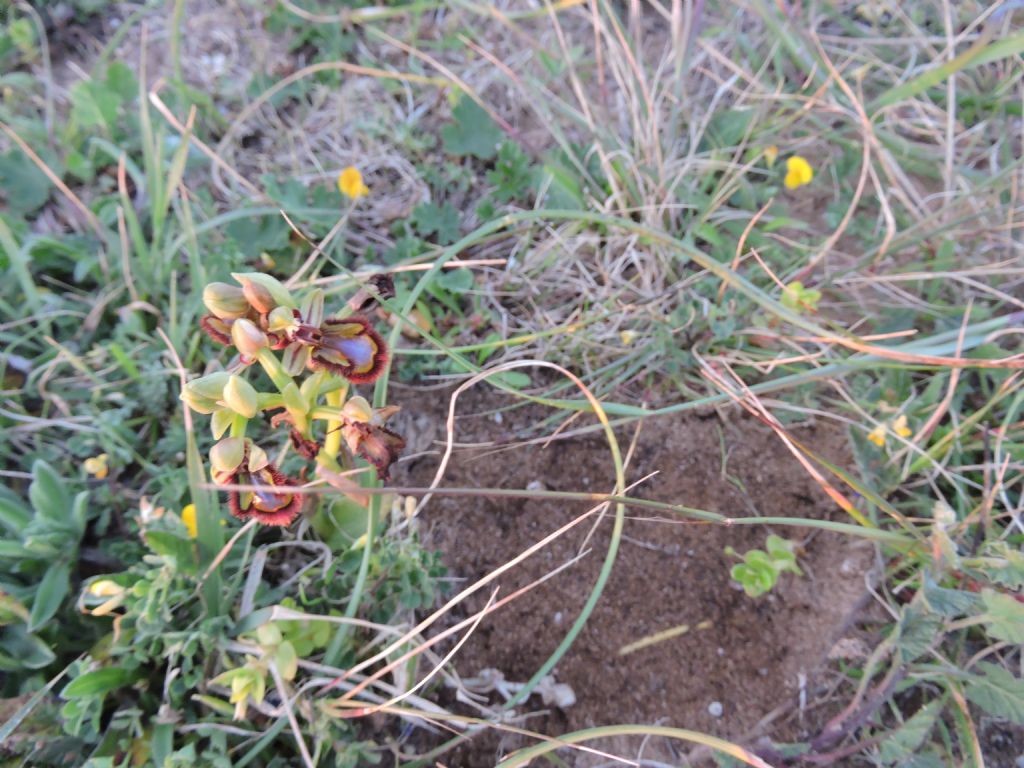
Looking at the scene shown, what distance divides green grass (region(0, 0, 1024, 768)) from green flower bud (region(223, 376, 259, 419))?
3.1 inches

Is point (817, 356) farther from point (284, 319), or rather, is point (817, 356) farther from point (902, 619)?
point (284, 319)

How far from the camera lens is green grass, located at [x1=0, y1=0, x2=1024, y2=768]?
135 centimetres

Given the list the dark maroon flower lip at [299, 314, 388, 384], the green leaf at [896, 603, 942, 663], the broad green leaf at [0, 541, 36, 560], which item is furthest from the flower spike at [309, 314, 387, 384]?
the green leaf at [896, 603, 942, 663]

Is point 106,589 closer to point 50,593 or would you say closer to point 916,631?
point 50,593

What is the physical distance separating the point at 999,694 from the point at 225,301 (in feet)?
4.43

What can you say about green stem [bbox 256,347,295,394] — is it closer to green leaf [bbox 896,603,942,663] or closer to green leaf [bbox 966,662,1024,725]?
green leaf [bbox 896,603,942,663]

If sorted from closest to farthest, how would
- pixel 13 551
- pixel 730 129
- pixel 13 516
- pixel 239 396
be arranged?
pixel 239 396 → pixel 13 551 → pixel 13 516 → pixel 730 129

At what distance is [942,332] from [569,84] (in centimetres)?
124

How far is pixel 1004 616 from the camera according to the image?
3.82 ft

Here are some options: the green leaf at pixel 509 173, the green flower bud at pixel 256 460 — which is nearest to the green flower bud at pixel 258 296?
the green flower bud at pixel 256 460

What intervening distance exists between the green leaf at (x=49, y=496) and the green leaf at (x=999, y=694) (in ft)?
5.55

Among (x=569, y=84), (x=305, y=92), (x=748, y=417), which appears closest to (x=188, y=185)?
(x=305, y=92)

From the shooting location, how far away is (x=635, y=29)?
2.04 meters

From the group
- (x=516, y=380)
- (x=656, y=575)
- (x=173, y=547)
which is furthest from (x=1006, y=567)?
(x=173, y=547)
